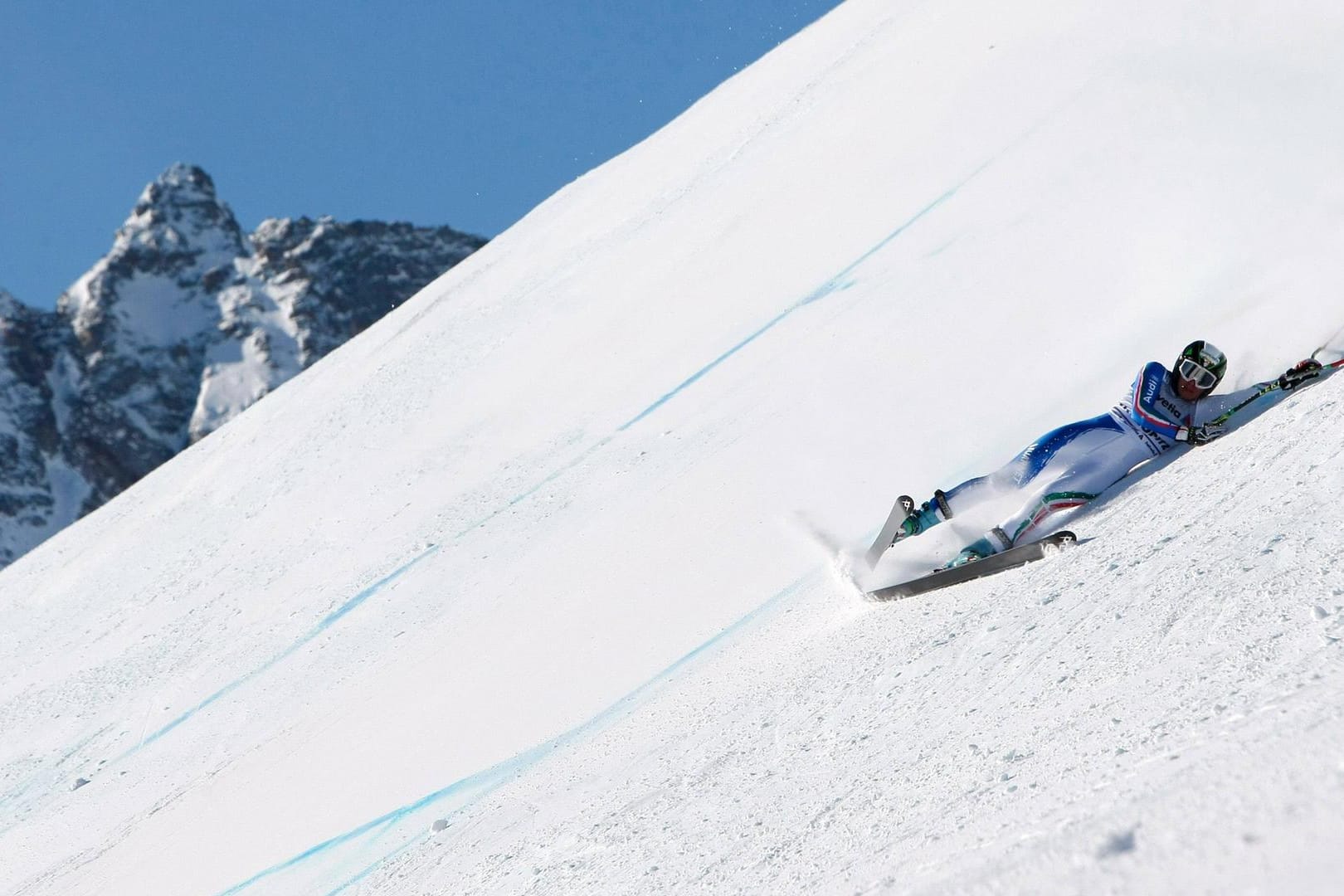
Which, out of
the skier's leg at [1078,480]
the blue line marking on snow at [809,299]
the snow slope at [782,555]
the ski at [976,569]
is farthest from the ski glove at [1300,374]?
the blue line marking on snow at [809,299]

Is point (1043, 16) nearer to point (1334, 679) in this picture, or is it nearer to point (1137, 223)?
point (1137, 223)

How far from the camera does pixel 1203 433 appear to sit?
4.96m

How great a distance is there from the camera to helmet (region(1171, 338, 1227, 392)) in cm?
527

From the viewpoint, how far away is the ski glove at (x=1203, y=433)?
4949 millimetres

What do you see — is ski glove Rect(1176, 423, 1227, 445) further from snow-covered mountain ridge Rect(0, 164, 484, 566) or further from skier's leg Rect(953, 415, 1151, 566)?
snow-covered mountain ridge Rect(0, 164, 484, 566)

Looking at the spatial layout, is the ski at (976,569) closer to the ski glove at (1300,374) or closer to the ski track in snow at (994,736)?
the ski track in snow at (994,736)

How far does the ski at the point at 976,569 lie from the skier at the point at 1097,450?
30cm

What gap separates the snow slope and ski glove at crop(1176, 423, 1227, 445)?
0.91 ft

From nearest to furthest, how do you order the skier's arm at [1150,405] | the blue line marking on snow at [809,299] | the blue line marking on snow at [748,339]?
the skier's arm at [1150,405] → the blue line marking on snow at [748,339] → the blue line marking on snow at [809,299]

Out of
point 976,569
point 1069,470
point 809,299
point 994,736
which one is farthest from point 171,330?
point 994,736

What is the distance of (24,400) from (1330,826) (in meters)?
136

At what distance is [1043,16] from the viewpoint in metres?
13.2

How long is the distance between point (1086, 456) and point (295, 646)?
506 centimetres

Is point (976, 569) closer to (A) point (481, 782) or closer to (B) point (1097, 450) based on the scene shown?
(B) point (1097, 450)
